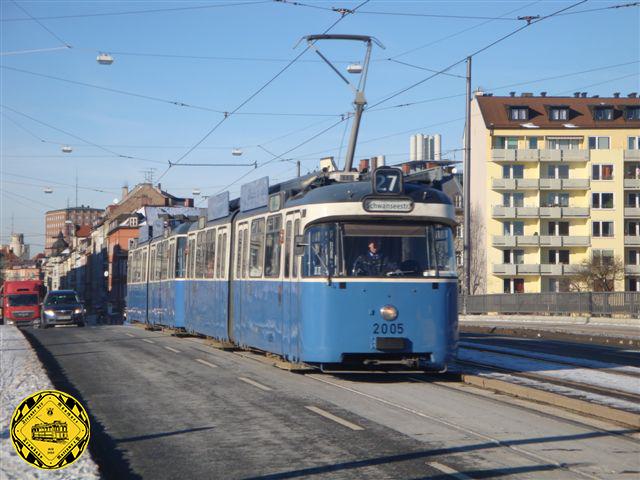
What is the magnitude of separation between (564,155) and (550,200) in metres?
4.16

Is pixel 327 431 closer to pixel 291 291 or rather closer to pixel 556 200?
pixel 291 291

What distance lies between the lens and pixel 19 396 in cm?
1360

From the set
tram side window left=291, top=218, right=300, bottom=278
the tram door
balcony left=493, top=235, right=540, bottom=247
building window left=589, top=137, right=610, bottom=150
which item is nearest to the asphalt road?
the tram door

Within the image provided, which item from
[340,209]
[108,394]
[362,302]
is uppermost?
[340,209]

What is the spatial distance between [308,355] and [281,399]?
8.44 ft

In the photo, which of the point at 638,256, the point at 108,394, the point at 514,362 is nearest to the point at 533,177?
the point at 638,256

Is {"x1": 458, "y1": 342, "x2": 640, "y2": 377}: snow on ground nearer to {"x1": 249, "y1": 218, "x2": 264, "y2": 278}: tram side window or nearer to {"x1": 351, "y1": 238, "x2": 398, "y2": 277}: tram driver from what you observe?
{"x1": 351, "y1": 238, "x2": 398, "y2": 277}: tram driver

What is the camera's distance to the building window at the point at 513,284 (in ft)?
286

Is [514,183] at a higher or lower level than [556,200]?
higher

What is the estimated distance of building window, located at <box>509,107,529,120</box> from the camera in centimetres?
9044

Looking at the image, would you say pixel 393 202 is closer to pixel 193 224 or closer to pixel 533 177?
pixel 193 224

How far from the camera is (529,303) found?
52094 mm

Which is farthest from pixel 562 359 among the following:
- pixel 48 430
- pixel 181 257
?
pixel 48 430

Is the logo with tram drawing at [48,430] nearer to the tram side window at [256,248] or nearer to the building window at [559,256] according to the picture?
the tram side window at [256,248]
